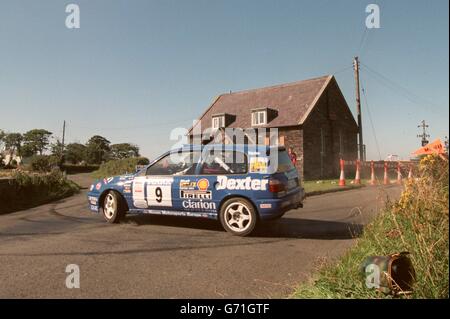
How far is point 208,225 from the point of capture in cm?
701

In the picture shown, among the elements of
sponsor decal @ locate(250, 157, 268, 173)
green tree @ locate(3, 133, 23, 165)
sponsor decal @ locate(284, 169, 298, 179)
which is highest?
green tree @ locate(3, 133, 23, 165)

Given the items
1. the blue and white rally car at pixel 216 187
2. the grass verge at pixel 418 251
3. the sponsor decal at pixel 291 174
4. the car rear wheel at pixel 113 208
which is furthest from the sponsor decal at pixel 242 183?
the car rear wheel at pixel 113 208

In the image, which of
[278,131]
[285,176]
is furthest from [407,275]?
[278,131]

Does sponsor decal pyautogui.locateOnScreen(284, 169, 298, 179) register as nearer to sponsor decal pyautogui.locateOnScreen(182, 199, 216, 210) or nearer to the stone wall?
sponsor decal pyautogui.locateOnScreen(182, 199, 216, 210)

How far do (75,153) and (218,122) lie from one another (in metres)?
57.6

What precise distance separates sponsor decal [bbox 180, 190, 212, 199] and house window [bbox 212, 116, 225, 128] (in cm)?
2257

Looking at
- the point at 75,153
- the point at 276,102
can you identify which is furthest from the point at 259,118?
the point at 75,153

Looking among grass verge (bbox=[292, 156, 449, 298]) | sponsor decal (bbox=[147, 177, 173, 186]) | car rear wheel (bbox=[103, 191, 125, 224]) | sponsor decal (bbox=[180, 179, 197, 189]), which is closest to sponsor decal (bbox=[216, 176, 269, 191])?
sponsor decal (bbox=[180, 179, 197, 189])

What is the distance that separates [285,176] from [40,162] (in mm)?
35831

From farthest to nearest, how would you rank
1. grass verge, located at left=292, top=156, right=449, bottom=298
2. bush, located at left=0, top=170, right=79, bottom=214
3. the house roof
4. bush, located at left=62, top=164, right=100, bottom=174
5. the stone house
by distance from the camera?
bush, located at left=62, top=164, right=100, bottom=174, the house roof, the stone house, bush, located at left=0, top=170, right=79, bottom=214, grass verge, located at left=292, top=156, right=449, bottom=298

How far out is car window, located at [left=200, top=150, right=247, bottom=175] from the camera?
6.23 m

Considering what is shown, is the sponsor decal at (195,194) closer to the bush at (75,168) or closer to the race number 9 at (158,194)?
the race number 9 at (158,194)
